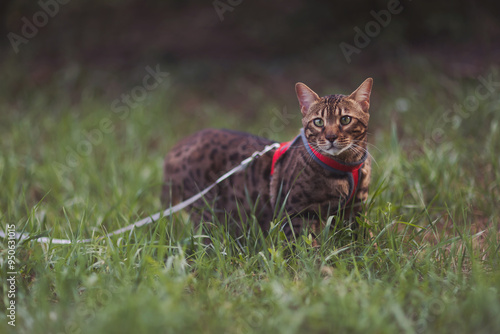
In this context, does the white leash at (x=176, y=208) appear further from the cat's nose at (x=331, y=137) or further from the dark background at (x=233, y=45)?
the dark background at (x=233, y=45)

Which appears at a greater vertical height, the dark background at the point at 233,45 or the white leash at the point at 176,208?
the dark background at the point at 233,45

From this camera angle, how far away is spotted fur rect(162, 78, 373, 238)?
7.24ft

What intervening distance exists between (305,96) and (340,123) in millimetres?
270

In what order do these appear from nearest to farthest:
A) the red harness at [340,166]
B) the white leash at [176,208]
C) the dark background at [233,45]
Result: the red harness at [340,166] → the white leash at [176,208] → the dark background at [233,45]

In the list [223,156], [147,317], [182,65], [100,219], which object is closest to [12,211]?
[100,219]

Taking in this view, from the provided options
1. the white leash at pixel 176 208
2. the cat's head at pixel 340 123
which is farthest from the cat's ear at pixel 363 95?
the white leash at pixel 176 208

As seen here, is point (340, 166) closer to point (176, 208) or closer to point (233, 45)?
point (176, 208)

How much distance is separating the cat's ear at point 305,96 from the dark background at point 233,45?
3.19 metres

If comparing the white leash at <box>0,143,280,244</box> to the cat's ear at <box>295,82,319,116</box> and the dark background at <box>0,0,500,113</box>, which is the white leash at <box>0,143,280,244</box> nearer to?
the cat's ear at <box>295,82,319,116</box>

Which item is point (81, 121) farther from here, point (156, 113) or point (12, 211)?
point (12, 211)

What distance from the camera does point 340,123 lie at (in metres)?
2.18

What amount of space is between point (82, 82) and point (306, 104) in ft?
15.0

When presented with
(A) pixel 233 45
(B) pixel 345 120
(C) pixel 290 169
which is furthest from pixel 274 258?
(A) pixel 233 45

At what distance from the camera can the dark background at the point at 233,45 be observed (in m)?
5.72
